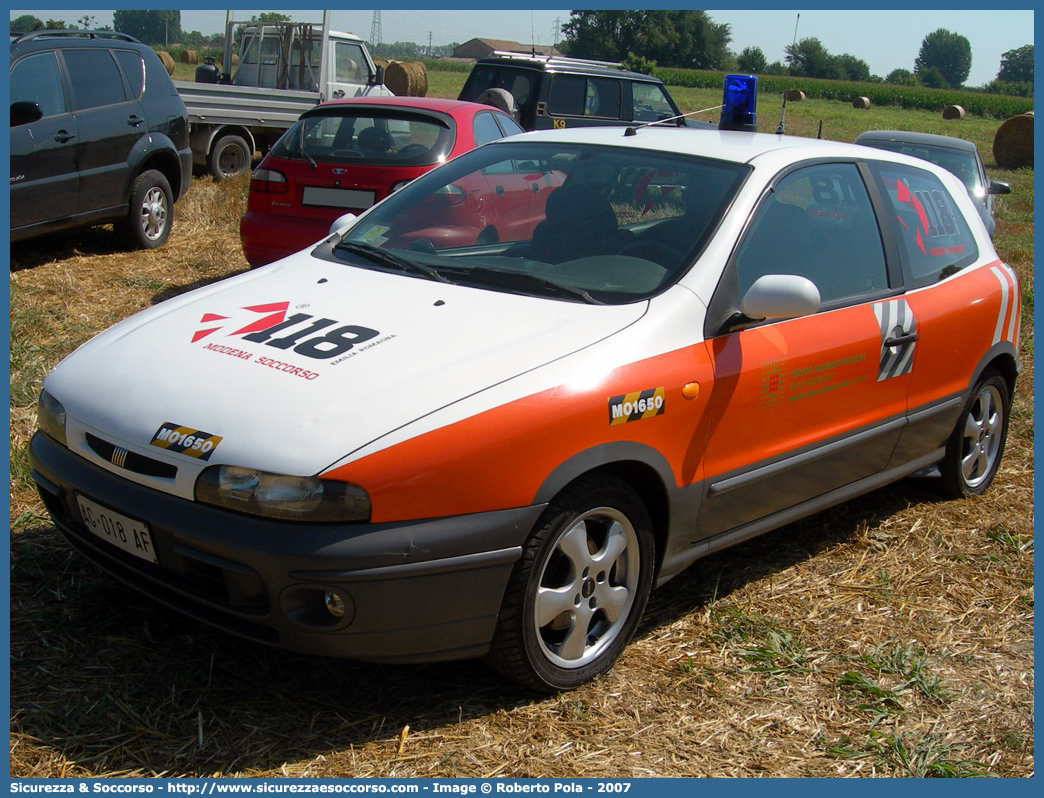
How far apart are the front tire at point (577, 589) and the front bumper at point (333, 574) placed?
0.27ft

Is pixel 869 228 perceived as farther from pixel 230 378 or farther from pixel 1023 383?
pixel 1023 383

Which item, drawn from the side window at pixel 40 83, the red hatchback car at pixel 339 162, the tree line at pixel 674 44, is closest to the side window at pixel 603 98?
the red hatchback car at pixel 339 162

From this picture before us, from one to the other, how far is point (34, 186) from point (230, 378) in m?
5.90

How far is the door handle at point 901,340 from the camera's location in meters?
3.93

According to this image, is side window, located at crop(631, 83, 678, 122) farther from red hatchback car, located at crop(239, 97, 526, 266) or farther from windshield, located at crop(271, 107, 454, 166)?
windshield, located at crop(271, 107, 454, 166)

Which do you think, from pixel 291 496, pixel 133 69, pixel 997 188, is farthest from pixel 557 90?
pixel 291 496

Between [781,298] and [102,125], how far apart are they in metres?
7.09

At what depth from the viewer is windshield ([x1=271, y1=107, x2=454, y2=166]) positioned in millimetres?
7395

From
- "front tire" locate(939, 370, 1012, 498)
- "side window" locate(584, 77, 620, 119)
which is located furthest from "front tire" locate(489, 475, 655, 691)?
"side window" locate(584, 77, 620, 119)

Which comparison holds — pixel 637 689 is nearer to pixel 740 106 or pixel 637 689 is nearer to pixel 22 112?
pixel 740 106

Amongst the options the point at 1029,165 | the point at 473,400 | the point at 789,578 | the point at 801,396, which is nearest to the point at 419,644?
the point at 473,400

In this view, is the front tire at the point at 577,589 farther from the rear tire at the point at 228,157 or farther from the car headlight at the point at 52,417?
the rear tire at the point at 228,157

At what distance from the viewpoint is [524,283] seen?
344cm

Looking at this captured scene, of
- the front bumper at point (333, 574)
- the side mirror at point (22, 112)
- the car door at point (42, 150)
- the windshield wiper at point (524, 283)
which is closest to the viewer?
the front bumper at point (333, 574)
